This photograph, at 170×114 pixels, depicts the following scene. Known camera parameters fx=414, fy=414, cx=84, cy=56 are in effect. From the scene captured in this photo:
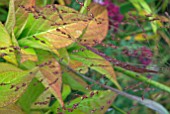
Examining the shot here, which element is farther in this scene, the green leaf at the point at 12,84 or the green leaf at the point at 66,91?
the green leaf at the point at 66,91

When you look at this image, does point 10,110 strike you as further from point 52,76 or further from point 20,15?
point 20,15

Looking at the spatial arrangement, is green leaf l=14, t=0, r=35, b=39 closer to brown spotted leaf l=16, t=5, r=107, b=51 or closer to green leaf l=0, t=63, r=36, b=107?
brown spotted leaf l=16, t=5, r=107, b=51

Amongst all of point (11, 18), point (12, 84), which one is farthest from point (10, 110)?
point (11, 18)

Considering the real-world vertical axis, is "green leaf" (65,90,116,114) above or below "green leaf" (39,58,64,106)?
below

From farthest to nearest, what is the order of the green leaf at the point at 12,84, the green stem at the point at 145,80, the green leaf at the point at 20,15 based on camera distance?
the green stem at the point at 145,80 → the green leaf at the point at 20,15 → the green leaf at the point at 12,84

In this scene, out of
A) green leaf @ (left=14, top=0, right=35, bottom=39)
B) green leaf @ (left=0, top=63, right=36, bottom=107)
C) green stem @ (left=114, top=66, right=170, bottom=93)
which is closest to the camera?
green leaf @ (left=0, top=63, right=36, bottom=107)

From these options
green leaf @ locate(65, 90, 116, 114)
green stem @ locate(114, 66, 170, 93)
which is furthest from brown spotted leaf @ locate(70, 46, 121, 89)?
green stem @ locate(114, 66, 170, 93)

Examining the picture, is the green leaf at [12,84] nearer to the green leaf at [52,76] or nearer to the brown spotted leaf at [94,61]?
the green leaf at [52,76]

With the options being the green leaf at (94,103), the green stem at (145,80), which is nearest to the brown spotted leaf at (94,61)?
the green leaf at (94,103)

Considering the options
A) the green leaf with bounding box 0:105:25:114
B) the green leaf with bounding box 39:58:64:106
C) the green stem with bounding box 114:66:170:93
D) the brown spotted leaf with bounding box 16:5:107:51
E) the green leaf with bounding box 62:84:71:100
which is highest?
the brown spotted leaf with bounding box 16:5:107:51

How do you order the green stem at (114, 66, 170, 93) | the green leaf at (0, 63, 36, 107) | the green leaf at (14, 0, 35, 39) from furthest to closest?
1. the green stem at (114, 66, 170, 93)
2. the green leaf at (14, 0, 35, 39)
3. the green leaf at (0, 63, 36, 107)

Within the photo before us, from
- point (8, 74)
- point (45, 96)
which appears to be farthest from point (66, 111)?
point (8, 74)
